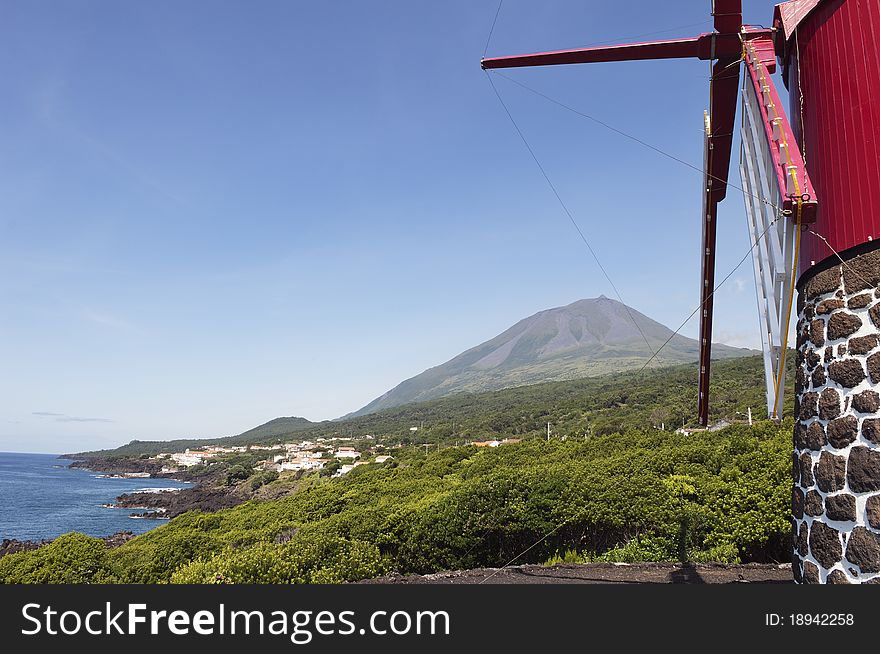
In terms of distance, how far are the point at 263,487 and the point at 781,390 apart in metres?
59.6

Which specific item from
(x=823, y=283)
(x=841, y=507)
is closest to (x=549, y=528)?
(x=841, y=507)

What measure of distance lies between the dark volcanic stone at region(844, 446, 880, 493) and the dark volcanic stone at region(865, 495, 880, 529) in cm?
6

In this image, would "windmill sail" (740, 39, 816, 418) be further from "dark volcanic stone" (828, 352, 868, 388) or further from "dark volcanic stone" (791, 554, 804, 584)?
"dark volcanic stone" (791, 554, 804, 584)

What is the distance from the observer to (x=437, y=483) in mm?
14922

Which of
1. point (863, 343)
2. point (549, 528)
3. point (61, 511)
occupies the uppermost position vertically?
point (863, 343)

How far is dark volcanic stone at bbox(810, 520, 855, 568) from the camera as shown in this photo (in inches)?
144

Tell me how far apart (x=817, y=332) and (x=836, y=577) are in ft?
5.54

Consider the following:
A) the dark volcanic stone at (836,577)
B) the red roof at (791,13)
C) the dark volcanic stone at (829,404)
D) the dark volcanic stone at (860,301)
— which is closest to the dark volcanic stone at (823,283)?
the dark volcanic stone at (860,301)

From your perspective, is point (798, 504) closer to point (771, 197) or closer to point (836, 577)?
point (836, 577)

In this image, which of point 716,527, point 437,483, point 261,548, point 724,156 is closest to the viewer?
point 724,156

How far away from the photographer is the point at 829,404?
379 centimetres

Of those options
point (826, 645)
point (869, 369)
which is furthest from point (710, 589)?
point (869, 369)

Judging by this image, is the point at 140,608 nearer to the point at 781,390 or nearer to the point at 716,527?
the point at 781,390

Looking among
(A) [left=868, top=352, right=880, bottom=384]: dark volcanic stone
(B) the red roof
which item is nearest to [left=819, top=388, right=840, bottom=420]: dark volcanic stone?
(A) [left=868, top=352, right=880, bottom=384]: dark volcanic stone
